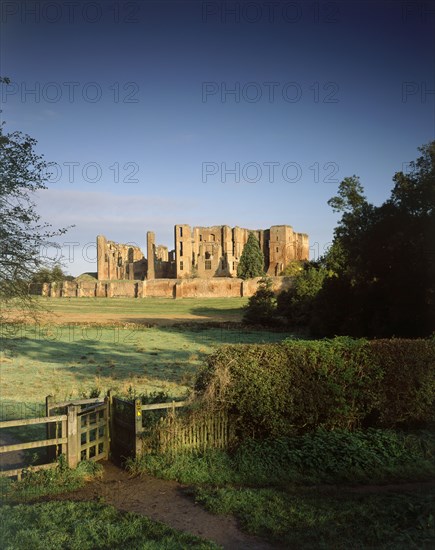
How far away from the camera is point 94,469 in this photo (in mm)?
10094

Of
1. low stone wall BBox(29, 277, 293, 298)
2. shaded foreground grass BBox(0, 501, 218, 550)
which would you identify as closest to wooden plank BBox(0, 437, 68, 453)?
shaded foreground grass BBox(0, 501, 218, 550)

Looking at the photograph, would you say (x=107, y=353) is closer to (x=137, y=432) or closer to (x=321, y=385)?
(x=137, y=432)

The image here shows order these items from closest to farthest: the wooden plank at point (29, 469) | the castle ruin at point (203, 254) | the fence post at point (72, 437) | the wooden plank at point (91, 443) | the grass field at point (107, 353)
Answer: the wooden plank at point (29, 469)
the fence post at point (72, 437)
the wooden plank at point (91, 443)
the grass field at point (107, 353)
the castle ruin at point (203, 254)

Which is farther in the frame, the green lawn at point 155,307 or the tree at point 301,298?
the green lawn at point 155,307

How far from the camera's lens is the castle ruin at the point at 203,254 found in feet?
332

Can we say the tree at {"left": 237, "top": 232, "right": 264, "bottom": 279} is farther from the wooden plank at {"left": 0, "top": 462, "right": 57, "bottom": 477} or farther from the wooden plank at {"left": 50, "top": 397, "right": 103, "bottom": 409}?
the wooden plank at {"left": 0, "top": 462, "right": 57, "bottom": 477}

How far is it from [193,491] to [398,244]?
21.2 m

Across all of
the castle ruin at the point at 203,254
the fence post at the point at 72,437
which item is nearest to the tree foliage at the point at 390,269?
the fence post at the point at 72,437

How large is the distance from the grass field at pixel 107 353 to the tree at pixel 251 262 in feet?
137

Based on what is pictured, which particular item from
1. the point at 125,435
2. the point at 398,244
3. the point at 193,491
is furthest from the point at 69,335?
the point at 193,491

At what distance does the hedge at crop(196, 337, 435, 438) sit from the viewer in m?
10.5

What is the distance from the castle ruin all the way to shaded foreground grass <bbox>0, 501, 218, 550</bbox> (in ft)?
300

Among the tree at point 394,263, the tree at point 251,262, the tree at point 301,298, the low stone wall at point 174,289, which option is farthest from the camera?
the tree at point 251,262

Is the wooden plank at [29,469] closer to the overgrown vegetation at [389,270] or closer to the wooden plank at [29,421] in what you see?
the wooden plank at [29,421]
